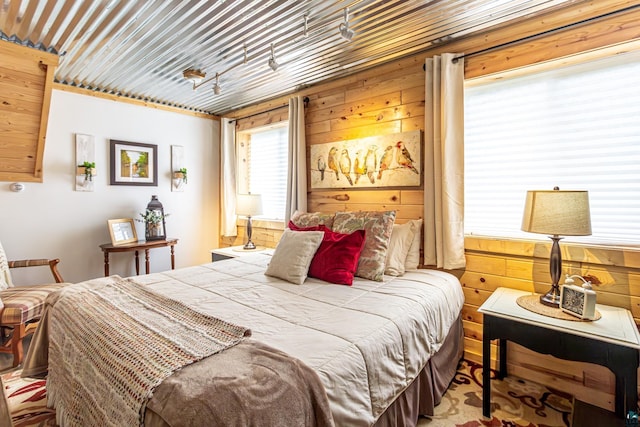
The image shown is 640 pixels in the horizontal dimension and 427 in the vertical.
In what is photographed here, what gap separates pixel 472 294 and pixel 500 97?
1535mm

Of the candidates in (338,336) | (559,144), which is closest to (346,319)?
(338,336)

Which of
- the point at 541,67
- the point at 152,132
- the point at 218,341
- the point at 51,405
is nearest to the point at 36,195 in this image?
the point at 152,132

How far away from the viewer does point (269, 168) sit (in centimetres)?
424

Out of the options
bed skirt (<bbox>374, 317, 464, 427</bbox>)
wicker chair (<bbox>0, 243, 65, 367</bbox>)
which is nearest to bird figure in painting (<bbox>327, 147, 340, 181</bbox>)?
bed skirt (<bbox>374, 317, 464, 427</bbox>)

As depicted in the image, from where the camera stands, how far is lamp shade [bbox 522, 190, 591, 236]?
65.4 inches

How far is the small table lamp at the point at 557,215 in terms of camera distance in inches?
65.5

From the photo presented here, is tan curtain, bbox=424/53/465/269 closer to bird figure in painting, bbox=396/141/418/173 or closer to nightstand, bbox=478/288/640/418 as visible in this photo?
bird figure in painting, bbox=396/141/418/173

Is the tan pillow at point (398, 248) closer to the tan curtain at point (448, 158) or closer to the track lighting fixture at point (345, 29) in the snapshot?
the tan curtain at point (448, 158)

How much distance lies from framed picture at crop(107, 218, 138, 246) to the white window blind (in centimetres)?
367

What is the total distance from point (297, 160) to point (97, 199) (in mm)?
2405

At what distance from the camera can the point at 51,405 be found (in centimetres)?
180

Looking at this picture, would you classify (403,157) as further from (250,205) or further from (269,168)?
(269,168)

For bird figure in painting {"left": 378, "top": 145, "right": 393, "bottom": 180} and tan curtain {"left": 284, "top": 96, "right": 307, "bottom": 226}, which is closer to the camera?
bird figure in painting {"left": 378, "top": 145, "right": 393, "bottom": 180}

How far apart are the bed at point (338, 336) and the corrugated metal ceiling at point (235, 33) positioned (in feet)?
6.02
